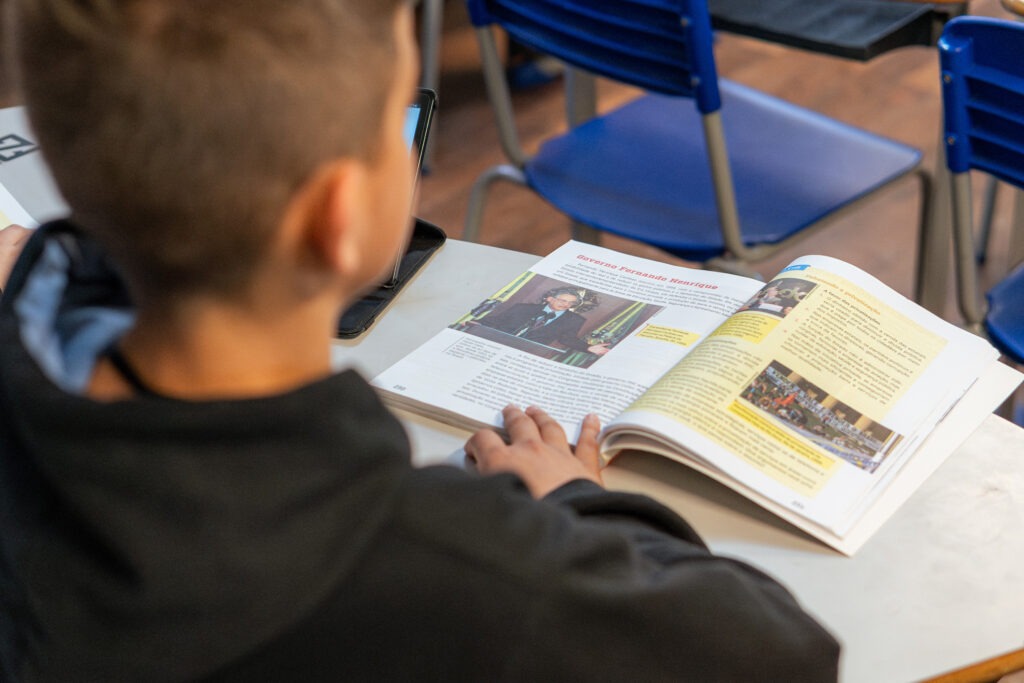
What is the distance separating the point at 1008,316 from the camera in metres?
1.37

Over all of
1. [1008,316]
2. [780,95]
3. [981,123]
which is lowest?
[780,95]

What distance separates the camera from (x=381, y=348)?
923 millimetres

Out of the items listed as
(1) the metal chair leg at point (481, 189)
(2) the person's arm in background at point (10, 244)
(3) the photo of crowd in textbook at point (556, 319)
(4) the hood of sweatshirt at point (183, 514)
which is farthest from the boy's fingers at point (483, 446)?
(1) the metal chair leg at point (481, 189)

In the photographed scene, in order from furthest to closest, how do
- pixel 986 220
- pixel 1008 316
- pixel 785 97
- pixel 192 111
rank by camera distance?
pixel 785 97
pixel 986 220
pixel 1008 316
pixel 192 111

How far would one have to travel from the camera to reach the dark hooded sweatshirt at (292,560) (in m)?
0.48

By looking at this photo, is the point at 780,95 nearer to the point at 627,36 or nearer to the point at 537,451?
the point at 627,36

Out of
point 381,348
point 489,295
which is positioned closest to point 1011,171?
point 489,295

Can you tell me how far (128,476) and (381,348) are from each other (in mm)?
451

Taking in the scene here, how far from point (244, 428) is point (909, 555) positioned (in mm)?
432

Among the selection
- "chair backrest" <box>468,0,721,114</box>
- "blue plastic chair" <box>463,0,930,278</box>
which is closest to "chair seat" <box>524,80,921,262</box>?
"blue plastic chair" <box>463,0,930,278</box>

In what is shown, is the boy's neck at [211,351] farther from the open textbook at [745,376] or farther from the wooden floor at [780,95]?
the wooden floor at [780,95]

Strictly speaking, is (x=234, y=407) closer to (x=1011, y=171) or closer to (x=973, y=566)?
(x=973, y=566)

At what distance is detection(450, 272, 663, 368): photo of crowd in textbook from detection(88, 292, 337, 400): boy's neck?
36cm

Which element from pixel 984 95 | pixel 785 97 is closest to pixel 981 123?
pixel 984 95
